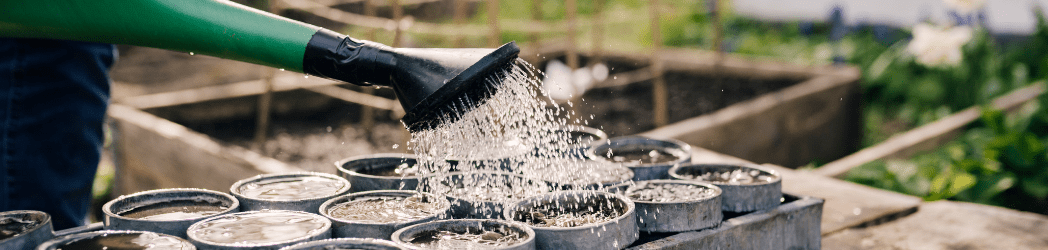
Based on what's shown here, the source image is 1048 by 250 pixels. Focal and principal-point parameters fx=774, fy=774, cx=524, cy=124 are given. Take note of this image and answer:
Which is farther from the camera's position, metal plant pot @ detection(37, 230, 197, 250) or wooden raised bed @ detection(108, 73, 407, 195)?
wooden raised bed @ detection(108, 73, 407, 195)

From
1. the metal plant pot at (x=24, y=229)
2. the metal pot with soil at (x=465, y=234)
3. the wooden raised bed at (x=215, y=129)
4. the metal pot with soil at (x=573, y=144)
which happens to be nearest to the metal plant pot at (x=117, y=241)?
the metal plant pot at (x=24, y=229)

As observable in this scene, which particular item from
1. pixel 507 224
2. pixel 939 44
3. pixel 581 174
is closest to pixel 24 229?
pixel 507 224

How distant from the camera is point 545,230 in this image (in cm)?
132

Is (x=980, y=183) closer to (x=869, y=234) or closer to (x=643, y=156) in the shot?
(x=869, y=234)

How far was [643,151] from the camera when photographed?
2.14 meters

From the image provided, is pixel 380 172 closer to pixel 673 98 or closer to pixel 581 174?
pixel 581 174

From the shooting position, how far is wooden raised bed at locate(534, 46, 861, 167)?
4.17m

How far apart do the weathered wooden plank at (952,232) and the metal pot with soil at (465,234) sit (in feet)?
3.43

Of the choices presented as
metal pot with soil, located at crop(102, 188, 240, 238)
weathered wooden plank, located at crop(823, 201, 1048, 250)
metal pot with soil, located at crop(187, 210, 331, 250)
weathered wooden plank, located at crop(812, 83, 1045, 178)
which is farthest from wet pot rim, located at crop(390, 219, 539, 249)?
weathered wooden plank, located at crop(812, 83, 1045, 178)

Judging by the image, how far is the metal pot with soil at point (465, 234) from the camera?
1303 mm

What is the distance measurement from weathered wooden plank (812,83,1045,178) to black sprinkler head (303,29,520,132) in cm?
231

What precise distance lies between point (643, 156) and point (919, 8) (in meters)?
5.61

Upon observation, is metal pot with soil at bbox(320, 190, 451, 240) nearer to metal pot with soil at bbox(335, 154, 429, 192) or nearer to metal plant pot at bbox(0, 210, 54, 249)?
metal pot with soil at bbox(335, 154, 429, 192)

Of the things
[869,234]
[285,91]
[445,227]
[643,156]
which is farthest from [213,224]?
[285,91]
